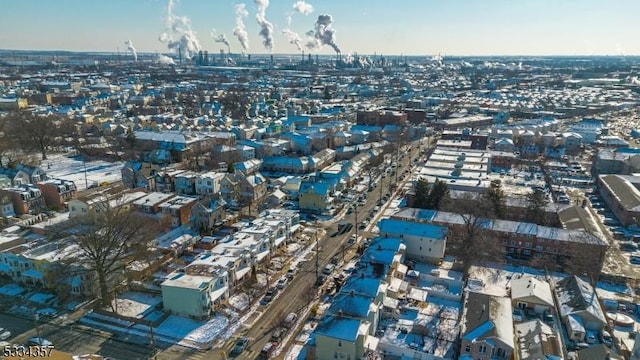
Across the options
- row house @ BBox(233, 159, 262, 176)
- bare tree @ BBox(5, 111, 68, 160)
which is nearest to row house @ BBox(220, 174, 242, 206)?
row house @ BBox(233, 159, 262, 176)

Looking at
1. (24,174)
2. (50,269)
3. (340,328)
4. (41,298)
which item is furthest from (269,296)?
(24,174)

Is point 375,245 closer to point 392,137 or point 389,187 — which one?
point 389,187

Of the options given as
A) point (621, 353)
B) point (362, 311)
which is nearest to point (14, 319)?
point (362, 311)

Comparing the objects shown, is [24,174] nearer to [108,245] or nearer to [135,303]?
[108,245]

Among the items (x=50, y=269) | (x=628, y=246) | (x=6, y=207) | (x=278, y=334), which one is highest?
(x=6, y=207)

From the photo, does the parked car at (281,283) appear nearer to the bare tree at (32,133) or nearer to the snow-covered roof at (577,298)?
the snow-covered roof at (577,298)

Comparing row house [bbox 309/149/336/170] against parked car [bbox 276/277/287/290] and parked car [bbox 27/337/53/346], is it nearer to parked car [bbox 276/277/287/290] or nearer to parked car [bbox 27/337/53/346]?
parked car [bbox 276/277/287/290]
